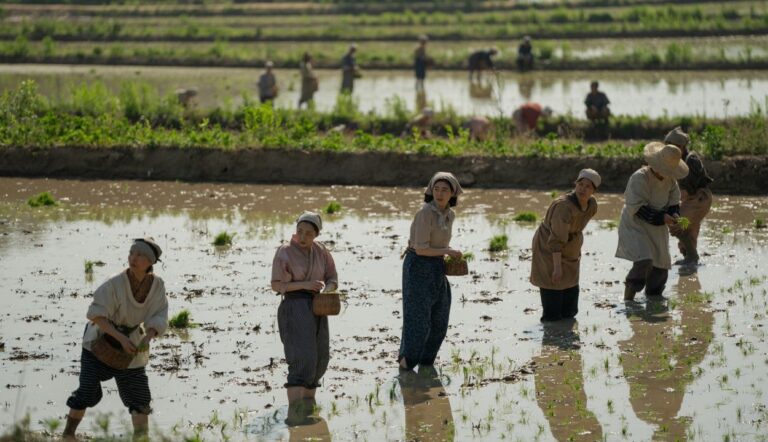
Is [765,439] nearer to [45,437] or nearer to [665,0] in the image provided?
[45,437]

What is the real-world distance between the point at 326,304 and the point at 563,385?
5.99 ft

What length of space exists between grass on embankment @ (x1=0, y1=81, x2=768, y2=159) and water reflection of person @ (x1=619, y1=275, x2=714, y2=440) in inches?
222

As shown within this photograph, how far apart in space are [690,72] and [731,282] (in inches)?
692

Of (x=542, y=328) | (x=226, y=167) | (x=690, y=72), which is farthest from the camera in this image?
(x=690, y=72)

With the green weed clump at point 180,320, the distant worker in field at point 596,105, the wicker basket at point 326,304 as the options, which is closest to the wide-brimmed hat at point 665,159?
the wicker basket at point 326,304

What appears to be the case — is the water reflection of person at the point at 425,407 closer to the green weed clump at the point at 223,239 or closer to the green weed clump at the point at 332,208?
the green weed clump at the point at 223,239

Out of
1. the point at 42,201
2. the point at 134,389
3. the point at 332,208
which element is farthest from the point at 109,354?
the point at 42,201

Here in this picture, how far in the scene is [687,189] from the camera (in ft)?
44.8

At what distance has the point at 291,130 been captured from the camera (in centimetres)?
1956

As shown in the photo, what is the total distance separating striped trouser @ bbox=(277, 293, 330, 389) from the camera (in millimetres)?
9406

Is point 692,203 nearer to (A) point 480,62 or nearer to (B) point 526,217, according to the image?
(B) point 526,217

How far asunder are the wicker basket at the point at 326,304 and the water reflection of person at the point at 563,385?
4.93 feet

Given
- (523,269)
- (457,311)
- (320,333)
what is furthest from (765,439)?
(523,269)

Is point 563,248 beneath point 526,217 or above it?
beneath
